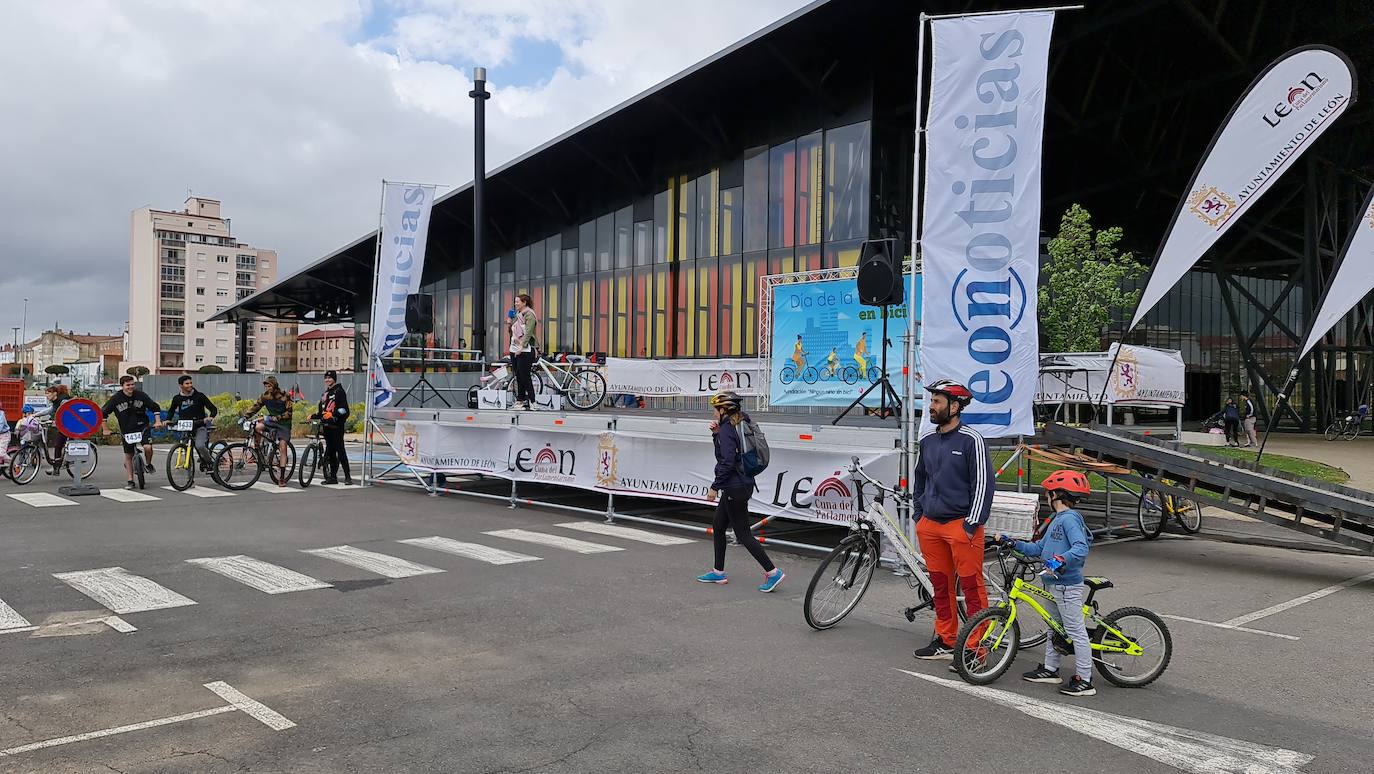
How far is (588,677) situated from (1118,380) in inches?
447

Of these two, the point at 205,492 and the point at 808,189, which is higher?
the point at 808,189

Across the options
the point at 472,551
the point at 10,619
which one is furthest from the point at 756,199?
the point at 10,619

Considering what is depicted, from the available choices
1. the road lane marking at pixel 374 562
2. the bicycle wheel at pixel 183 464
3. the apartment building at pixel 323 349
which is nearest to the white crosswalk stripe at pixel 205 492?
the bicycle wheel at pixel 183 464

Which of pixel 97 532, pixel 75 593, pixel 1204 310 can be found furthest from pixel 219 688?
pixel 1204 310

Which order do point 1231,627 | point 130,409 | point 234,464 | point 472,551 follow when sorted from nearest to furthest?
point 1231,627 → point 472,551 → point 130,409 → point 234,464

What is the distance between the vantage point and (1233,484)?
416 inches

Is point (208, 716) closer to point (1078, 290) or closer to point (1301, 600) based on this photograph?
point (1301, 600)

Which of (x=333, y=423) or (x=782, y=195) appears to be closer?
(x=333, y=423)

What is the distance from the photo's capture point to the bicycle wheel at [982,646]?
6004 mm

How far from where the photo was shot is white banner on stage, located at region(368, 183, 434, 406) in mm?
19375

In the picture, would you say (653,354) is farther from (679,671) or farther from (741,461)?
(679,671)

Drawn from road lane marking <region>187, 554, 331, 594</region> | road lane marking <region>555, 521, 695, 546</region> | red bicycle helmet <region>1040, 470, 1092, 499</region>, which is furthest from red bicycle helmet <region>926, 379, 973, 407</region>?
road lane marking <region>555, 521, 695, 546</region>

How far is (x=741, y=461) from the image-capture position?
885 centimetres

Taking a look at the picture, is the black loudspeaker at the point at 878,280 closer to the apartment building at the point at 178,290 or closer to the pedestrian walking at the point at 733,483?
the pedestrian walking at the point at 733,483
